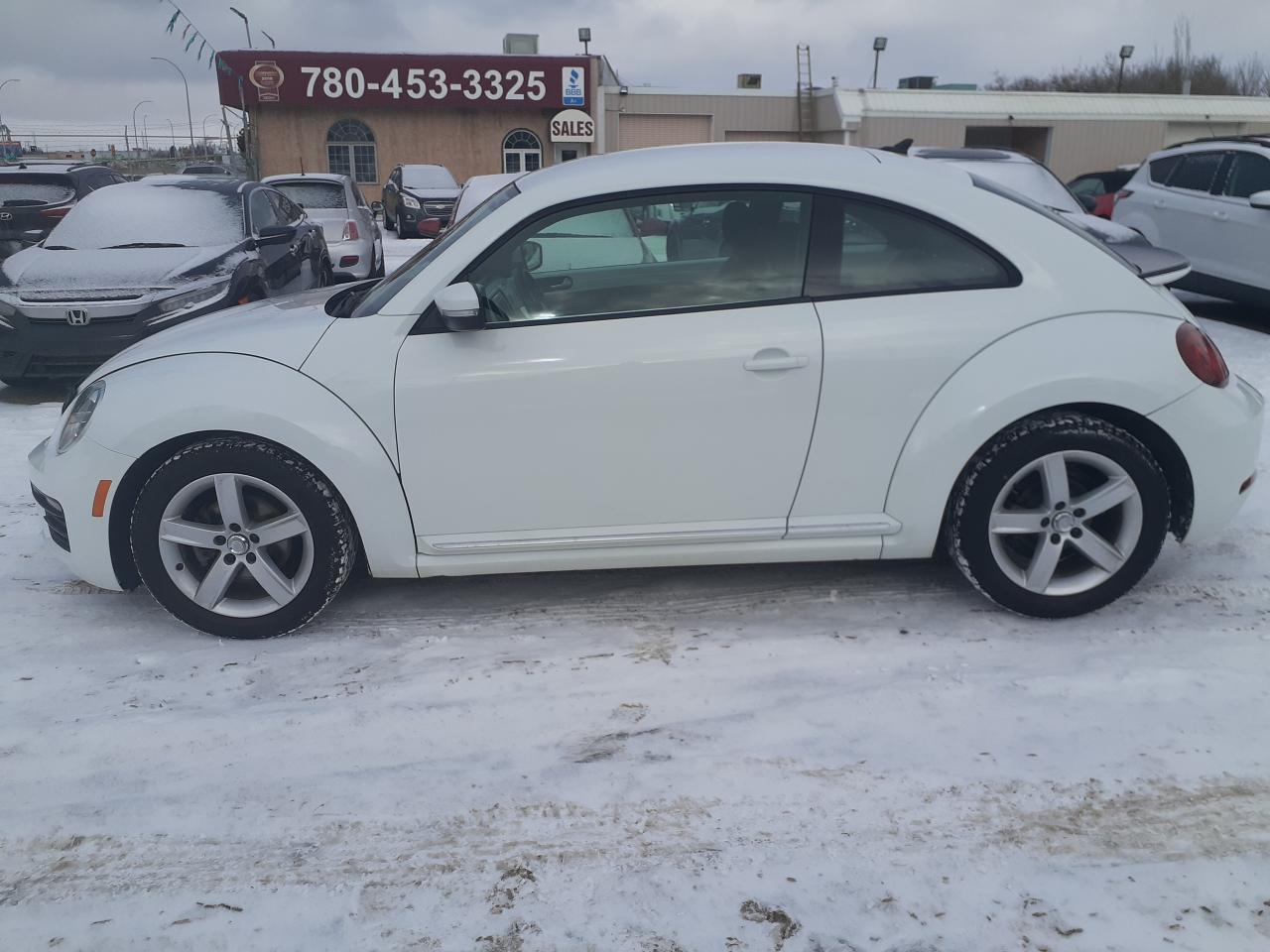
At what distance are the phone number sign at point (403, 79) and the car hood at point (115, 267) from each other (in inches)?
1104

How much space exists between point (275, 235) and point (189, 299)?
128cm

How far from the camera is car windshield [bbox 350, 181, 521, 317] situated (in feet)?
11.4

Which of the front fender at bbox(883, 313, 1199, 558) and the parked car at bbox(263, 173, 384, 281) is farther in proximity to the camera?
the parked car at bbox(263, 173, 384, 281)

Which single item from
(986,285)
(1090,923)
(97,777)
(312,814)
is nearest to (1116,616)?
(986,285)

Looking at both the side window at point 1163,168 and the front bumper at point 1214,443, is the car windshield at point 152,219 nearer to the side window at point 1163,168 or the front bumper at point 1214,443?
the front bumper at point 1214,443

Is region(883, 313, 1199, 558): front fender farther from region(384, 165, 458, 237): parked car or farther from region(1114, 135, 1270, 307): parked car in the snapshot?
region(384, 165, 458, 237): parked car

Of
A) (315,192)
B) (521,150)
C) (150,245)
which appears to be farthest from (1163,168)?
(521,150)

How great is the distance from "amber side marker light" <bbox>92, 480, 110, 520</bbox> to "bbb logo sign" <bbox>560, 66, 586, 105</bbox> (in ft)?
108

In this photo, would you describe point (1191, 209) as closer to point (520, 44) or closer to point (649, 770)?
point (649, 770)

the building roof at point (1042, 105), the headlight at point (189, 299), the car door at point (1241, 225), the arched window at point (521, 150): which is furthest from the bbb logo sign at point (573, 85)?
the headlight at point (189, 299)

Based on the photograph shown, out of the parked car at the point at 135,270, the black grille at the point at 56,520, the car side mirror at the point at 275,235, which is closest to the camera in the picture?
the black grille at the point at 56,520

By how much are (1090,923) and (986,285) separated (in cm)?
205

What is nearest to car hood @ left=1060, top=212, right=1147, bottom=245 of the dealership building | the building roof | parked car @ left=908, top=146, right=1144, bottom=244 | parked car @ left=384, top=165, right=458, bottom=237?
parked car @ left=908, top=146, right=1144, bottom=244

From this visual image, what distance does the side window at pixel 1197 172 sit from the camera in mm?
9883
